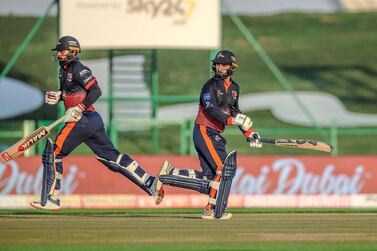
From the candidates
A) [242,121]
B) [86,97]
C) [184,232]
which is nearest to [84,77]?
[86,97]

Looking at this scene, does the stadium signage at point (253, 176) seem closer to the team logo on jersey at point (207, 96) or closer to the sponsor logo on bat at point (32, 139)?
the sponsor logo on bat at point (32, 139)

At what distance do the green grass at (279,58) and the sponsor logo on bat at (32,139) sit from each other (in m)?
23.8

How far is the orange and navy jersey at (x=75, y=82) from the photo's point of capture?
15836 mm

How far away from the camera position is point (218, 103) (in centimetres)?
1527

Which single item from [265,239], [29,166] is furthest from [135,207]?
[265,239]

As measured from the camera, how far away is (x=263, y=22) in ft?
175

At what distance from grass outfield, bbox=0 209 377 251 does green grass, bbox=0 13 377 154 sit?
975 inches

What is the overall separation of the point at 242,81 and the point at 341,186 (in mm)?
22341

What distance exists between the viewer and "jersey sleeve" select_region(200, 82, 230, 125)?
1510 centimetres

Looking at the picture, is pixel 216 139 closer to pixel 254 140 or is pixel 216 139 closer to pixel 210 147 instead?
pixel 210 147

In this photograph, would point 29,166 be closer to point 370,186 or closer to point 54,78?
point 370,186

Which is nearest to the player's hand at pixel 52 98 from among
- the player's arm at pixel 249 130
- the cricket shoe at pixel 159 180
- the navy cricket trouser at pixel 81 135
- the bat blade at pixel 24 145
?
the navy cricket trouser at pixel 81 135

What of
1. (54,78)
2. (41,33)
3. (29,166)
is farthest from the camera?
(41,33)

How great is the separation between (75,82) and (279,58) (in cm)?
3403
